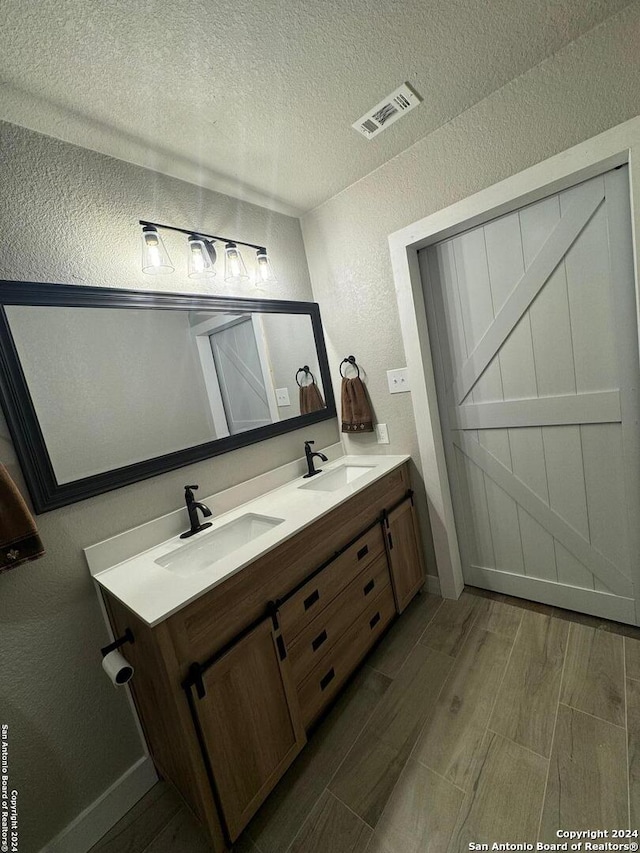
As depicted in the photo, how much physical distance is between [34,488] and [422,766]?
1622 millimetres

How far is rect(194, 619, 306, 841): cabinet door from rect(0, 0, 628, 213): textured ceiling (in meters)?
1.78

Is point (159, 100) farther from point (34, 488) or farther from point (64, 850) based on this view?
point (64, 850)

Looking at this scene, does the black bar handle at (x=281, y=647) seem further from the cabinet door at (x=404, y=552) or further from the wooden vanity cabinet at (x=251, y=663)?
the cabinet door at (x=404, y=552)

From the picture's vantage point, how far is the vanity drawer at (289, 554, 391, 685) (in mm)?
1256

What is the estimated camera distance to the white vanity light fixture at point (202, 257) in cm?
136

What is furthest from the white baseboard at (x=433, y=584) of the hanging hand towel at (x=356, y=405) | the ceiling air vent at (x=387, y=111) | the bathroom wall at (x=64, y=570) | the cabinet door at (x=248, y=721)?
the ceiling air vent at (x=387, y=111)

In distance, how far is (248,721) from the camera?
107 cm

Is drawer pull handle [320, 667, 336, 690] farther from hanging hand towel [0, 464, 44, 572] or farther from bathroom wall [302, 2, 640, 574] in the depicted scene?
hanging hand towel [0, 464, 44, 572]

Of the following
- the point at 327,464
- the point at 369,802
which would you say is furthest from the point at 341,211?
the point at 369,802

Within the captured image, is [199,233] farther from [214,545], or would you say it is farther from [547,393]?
[547,393]

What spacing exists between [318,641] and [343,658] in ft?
0.70

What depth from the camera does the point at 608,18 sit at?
3.77 feet


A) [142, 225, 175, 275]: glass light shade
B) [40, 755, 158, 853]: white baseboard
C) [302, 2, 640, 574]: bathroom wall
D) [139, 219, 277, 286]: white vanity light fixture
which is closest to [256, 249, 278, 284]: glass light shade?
[139, 219, 277, 286]: white vanity light fixture

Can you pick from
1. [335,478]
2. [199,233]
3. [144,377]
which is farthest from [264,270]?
[335,478]
